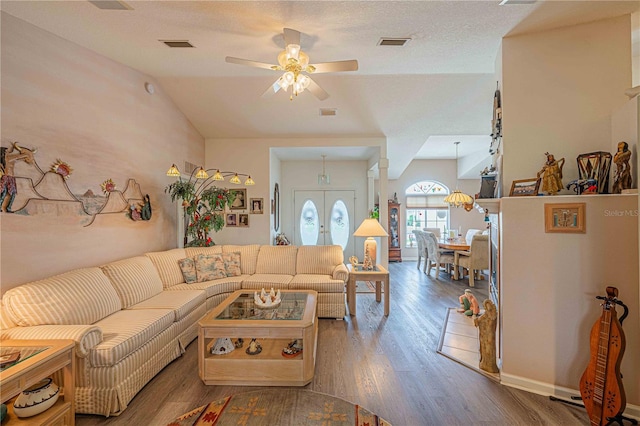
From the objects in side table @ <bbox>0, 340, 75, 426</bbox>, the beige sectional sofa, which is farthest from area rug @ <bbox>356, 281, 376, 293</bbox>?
side table @ <bbox>0, 340, 75, 426</bbox>

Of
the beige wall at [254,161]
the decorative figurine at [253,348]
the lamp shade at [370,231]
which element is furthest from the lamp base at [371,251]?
the decorative figurine at [253,348]

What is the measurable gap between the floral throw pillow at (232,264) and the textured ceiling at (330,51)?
2350 mm

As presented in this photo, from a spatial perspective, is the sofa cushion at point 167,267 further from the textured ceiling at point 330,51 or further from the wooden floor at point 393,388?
the textured ceiling at point 330,51

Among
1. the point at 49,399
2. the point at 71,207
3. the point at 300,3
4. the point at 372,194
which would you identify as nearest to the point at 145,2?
the point at 300,3

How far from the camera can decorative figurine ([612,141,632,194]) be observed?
6.61 ft

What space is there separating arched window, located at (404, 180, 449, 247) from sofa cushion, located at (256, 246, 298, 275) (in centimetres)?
498

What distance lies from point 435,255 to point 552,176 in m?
4.07

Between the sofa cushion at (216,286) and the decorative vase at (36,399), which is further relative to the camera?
the sofa cushion at (216,286)

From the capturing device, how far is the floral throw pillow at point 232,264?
4151 mm

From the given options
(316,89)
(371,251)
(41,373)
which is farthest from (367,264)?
(41,373)

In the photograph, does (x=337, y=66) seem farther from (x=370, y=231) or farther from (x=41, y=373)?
(x=41, y=373)

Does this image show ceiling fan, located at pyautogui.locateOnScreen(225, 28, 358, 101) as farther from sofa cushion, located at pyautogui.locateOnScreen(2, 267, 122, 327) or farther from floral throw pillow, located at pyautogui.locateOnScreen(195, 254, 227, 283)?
floral throw pillow, located at pyautogui.locateOnScreen(195, 254, 227, 283)

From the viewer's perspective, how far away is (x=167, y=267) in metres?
3.74

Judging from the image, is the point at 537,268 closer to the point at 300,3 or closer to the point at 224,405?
the point at 224,405
